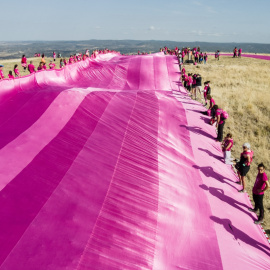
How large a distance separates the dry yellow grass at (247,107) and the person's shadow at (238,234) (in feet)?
5.50

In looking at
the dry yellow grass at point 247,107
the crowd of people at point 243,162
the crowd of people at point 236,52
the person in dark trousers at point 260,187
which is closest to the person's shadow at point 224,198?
the crowd of people at point 243,162

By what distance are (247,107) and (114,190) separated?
13.3 metres

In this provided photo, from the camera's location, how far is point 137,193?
19.5 ft

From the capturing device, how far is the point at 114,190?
582cm

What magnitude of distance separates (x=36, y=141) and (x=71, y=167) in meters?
1.78

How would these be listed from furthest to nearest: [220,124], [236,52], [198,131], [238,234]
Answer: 1. [236,52]
2. [198,131]
3. [220,124]
4. [238,234]

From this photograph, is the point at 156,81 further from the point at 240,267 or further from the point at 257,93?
the point at 240,267

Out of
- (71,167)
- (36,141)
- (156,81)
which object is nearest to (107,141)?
(71,167)

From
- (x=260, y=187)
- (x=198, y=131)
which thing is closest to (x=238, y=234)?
(x=260, y=187)

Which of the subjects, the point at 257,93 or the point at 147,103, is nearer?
the point at 147,103

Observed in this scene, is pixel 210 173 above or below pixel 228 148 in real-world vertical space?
below

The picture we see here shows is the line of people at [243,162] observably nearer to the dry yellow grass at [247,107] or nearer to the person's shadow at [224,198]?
the person's shadow at [224,198]

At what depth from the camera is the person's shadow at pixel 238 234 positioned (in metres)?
5.79

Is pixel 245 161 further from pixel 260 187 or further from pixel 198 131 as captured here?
pixel 198 131
